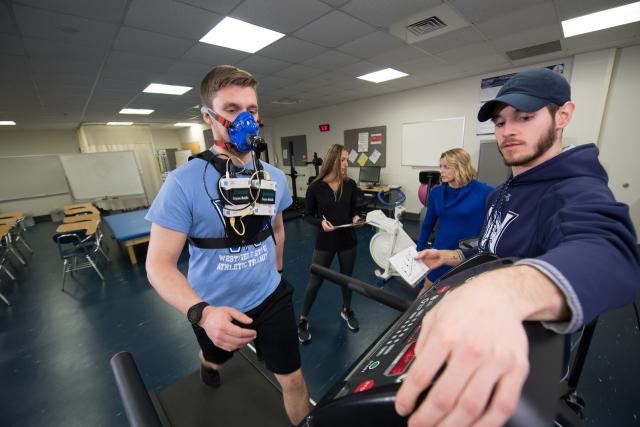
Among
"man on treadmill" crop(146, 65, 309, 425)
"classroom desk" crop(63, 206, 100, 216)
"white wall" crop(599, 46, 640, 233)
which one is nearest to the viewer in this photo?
"man on treadmill" crop(146, 65, 309, 425)

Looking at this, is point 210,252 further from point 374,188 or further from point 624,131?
point 624,131

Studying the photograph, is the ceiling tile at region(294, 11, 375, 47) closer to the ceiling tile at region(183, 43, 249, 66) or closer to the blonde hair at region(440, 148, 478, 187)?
the ceiling tile at region(183, 43, 249, 66)

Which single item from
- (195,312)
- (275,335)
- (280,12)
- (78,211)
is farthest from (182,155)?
(195,312)

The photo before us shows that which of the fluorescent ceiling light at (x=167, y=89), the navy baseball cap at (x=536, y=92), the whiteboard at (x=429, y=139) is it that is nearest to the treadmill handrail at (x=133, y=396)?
the navy baseball cap at (x=536, y=92)

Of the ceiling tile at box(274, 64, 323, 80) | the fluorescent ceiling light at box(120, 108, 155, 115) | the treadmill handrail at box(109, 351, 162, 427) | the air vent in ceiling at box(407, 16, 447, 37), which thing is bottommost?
the treadmill handrail at box(109, 351, 162, 427)

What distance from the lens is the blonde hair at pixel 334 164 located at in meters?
1.99

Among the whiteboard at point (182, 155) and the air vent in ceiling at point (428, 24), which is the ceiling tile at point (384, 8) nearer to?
the air vent in ceiling at point (428, 24)

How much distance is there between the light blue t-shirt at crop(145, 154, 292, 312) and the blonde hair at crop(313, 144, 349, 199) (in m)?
A: 0.89

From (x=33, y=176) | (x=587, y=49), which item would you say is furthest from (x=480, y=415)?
(x=33, y=176)

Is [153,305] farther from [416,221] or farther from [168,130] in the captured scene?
[168,130]

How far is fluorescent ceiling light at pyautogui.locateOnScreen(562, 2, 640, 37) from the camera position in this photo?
2.37 meters

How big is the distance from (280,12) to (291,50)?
849mm

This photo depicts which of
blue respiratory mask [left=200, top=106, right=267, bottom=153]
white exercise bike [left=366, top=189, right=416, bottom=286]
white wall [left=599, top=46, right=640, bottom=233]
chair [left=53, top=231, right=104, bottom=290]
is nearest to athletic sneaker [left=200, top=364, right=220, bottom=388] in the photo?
blue respiratory mask [left=200, top=106, right=267, bottom=153]

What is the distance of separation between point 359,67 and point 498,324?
162 inches
